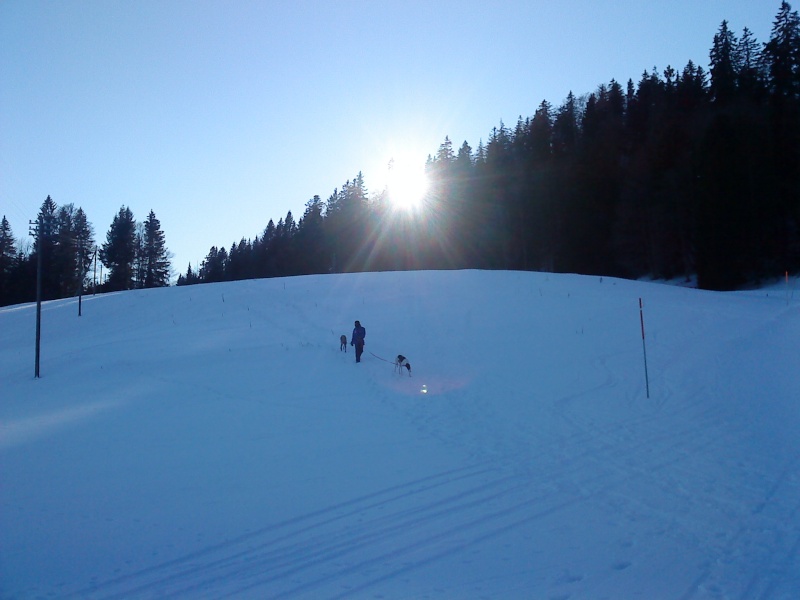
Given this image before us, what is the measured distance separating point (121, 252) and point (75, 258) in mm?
8912

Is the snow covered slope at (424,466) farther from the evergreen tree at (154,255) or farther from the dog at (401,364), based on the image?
the evergreen tree at (154,255)

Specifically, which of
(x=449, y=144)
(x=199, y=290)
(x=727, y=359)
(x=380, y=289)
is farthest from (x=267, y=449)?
(x=449, y=144)

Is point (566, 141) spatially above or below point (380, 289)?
above

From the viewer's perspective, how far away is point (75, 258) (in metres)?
68.4

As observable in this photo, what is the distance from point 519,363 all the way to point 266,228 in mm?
101011

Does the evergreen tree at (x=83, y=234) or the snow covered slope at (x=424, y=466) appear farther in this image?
the evergreen tree at (x=83, y=234)

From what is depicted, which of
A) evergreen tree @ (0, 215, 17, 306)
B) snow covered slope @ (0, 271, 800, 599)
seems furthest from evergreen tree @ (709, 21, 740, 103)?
evergreen tree @ (0, 215, 17, 306)

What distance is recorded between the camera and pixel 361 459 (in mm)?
9828

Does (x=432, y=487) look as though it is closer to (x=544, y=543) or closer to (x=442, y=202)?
(x=544, y=543)

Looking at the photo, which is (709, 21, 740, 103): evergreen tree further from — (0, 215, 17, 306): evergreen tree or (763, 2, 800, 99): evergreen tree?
(0, 215, 17, 306): evergreen tree

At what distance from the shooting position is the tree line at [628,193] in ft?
121

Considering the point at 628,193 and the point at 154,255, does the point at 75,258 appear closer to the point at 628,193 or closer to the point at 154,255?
the point at 154,255

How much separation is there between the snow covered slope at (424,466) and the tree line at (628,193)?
17.9m

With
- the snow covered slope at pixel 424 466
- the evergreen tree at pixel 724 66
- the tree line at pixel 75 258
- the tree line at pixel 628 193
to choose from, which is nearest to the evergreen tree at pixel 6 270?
the tree line at pixel 75 258
